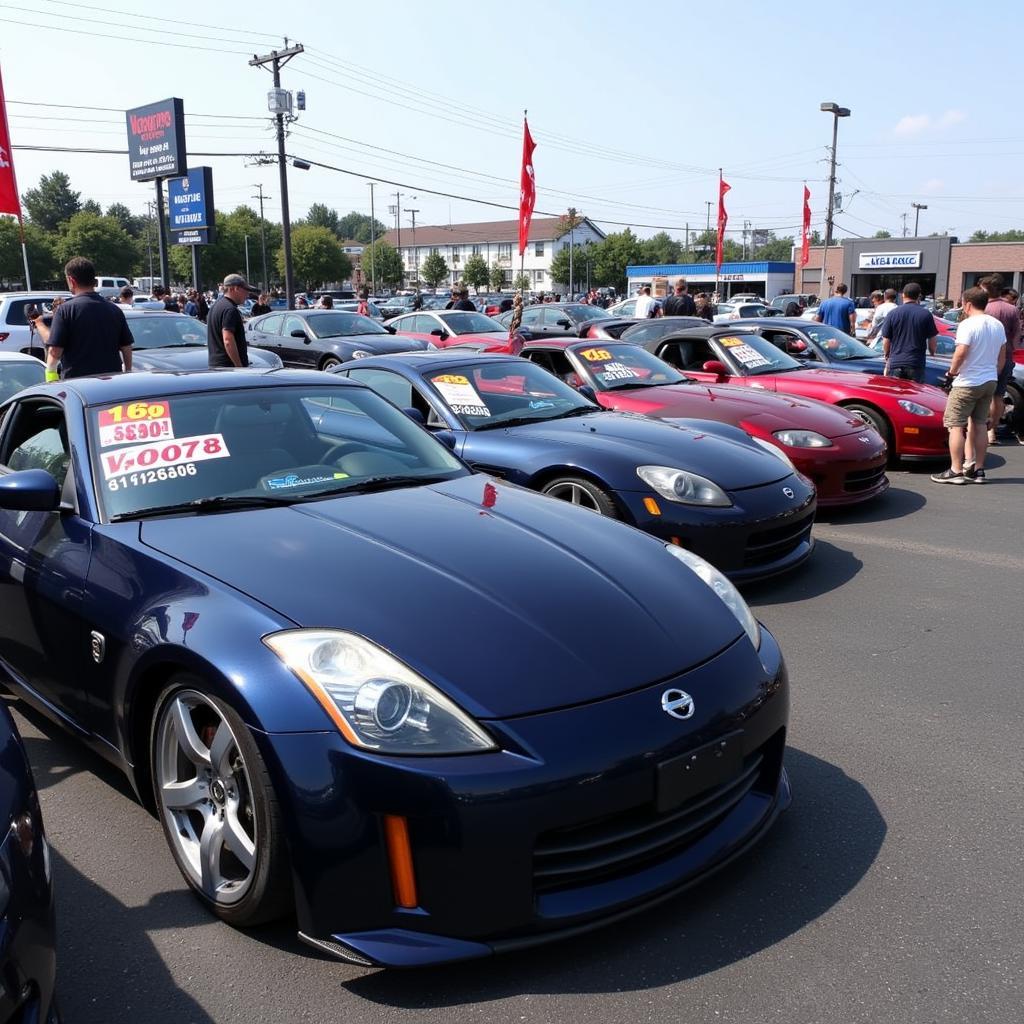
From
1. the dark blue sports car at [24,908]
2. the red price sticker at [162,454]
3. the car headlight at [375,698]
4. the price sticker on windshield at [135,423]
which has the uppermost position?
the price sticker on windshield at [135,423]

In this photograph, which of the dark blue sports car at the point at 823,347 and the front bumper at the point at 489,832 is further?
the dark blue sports car at the point at 823,347

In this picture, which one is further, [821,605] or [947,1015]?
[821,605]

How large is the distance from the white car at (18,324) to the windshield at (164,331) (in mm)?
1394

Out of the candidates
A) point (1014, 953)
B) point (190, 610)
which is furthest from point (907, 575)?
point (190, 610)

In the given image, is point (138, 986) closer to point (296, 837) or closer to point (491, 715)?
point (296, 837)

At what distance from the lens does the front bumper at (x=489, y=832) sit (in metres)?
2.19

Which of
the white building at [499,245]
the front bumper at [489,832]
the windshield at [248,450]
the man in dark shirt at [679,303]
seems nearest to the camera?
the front bumper at [489,832]

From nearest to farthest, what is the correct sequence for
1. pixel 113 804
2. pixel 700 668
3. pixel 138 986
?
pixel 138 986 < pixel 700 668 < pixel 113 804

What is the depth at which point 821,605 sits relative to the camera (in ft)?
17.6

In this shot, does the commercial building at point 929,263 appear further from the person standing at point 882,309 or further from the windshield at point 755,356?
the windshield at point 755,356

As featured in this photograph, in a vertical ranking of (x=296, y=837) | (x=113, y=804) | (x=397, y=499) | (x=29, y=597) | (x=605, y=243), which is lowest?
(x=113, y=804)

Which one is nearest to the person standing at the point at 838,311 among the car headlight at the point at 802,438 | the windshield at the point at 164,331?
the car headlight at the point at 802,438

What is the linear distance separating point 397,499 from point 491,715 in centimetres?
134

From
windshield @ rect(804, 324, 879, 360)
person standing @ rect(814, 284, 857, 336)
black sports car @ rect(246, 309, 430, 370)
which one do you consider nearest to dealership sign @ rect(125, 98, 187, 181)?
black sports car @ rect(246, 309, 430, 370)
